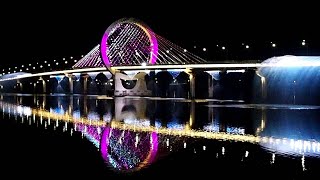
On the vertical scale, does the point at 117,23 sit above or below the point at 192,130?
above

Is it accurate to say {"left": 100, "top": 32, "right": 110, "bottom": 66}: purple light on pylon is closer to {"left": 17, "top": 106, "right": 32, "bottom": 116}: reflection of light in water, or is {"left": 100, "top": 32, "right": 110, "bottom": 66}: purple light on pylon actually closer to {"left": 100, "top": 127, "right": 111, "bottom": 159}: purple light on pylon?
{"left": 17, "top": 106, "right": 32, "bottom": 116}: reflection of light in water

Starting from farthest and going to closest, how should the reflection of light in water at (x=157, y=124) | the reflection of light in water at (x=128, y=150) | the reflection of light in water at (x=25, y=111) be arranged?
the reflection of light in water at (x=25, y=111), the reflection of light in water at (x=157, y=124), the reflection of light in water at (x=128, y=150)

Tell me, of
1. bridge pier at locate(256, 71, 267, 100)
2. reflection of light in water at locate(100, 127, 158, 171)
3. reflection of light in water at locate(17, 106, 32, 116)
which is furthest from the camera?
bridge pier at locate(256, 71, 267, 100)

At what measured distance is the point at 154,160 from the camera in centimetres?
1420

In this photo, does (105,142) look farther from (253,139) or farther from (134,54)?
(134,54)

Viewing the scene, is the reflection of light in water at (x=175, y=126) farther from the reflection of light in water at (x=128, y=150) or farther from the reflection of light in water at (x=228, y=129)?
the reflection of light in water at (x=128, y=150)

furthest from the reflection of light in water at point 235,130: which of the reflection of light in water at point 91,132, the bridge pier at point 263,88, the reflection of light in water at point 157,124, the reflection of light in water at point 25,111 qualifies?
the bridge pier at point 263,88

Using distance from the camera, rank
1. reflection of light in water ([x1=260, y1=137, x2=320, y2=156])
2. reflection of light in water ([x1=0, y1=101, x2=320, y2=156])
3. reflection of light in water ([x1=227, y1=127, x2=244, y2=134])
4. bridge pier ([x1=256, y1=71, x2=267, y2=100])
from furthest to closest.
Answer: bridge pier ([x1=256, y1=71, x2=267, y2=100]) → reflection of light in water ([x1=227, y1=127, x2=244, y2=134]) → reflection of light in water ([x1=0, y1=101, x2=320, y2=156]) → reflection of light in water ([x1=260, y1=137, x2=320, y2=156])

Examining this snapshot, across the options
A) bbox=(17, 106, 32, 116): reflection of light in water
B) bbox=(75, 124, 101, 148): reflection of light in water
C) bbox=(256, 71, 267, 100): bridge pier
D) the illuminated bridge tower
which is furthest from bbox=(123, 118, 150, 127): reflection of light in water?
the illuminated bridge tower

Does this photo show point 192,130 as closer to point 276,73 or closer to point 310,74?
point 276,73

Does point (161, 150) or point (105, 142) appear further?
point (105, 142)

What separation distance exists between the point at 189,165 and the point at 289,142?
21.0 ft

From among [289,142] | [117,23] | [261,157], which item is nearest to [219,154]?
[261,157]

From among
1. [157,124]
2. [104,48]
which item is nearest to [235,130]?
[157,124]
